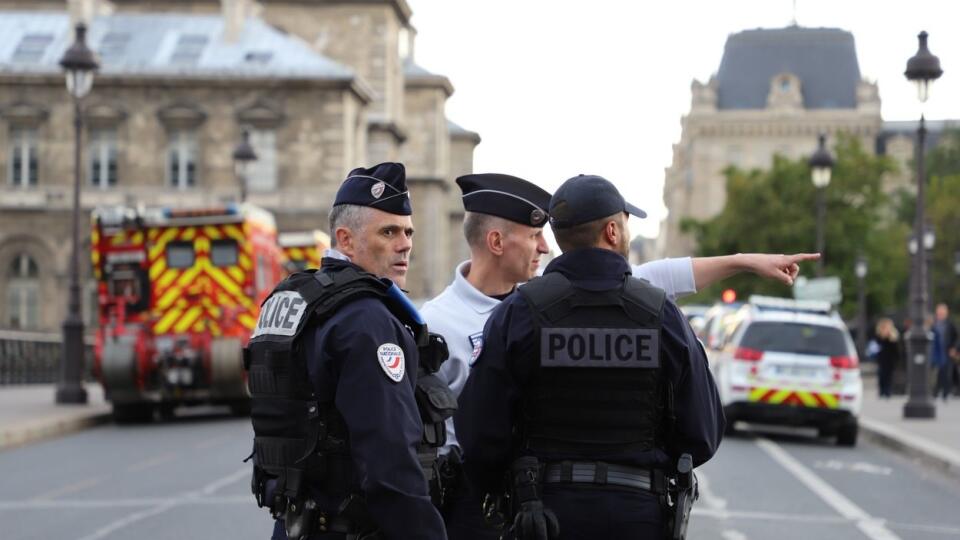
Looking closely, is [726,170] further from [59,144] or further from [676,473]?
[676,473]

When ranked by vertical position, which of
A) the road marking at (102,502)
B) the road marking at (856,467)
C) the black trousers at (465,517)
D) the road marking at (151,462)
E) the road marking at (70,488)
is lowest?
the road marking at (856,467)

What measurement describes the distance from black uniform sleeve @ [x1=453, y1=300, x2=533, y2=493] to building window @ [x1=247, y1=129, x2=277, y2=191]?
2217 inches

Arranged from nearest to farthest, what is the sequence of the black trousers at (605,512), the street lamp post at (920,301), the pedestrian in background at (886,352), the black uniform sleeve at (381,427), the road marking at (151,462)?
the black uniform sleeve at (381,427), the black trousers at (605,512), the road marking at (151,462), the street lamp post at (920,301), the pedestrian in background at (886,352)

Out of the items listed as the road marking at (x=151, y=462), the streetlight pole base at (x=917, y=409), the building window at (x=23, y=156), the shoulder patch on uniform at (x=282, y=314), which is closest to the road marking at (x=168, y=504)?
the road marking at (x=151, y=462)

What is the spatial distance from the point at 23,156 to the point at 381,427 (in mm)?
58843

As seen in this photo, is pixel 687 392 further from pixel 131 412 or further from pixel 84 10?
pixel 84 10

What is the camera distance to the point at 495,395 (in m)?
5.05

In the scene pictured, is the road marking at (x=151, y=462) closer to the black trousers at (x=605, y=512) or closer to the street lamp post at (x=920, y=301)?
the black trousers at (x=605, y=512)

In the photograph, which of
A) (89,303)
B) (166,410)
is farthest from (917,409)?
(89,303)

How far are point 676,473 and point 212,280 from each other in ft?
63.0

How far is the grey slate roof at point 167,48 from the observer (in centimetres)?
6075

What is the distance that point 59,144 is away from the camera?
60.5m

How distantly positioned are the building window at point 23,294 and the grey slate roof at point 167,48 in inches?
278

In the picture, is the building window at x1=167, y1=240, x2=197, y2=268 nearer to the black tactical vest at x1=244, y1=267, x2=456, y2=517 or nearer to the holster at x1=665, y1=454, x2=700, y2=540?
the black tactical vest at x1=244, y1=267, x2=456, y2=517
